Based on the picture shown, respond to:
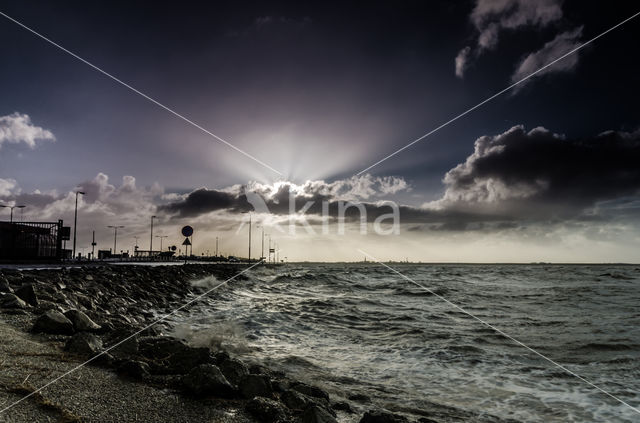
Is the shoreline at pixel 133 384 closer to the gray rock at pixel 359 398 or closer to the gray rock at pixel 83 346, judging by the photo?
the gray rock at pixel 83 346

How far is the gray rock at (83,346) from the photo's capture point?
212 inches

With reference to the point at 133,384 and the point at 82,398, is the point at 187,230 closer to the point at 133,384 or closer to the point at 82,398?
the point at 133,384

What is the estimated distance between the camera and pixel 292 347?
1091 cm

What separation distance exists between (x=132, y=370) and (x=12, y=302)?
4.77 meters

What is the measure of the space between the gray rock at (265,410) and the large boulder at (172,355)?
1.56 m

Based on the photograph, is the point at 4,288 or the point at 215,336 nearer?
the point at 4,288

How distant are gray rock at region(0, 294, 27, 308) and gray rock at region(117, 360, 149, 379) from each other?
4.40 meters

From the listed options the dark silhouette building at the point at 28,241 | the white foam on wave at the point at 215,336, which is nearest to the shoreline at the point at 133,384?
the white foam on wave at the point at 215,336

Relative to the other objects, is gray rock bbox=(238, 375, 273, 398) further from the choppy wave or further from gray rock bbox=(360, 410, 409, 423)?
the choppy wave

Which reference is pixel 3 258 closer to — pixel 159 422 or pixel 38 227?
pixel 38 227

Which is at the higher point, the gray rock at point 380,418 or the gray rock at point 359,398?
the gray rock at point 380,418

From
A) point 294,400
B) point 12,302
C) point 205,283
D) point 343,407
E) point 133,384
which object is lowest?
point 205,283

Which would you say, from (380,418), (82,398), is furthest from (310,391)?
(82,398)

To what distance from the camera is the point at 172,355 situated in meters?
6.16
